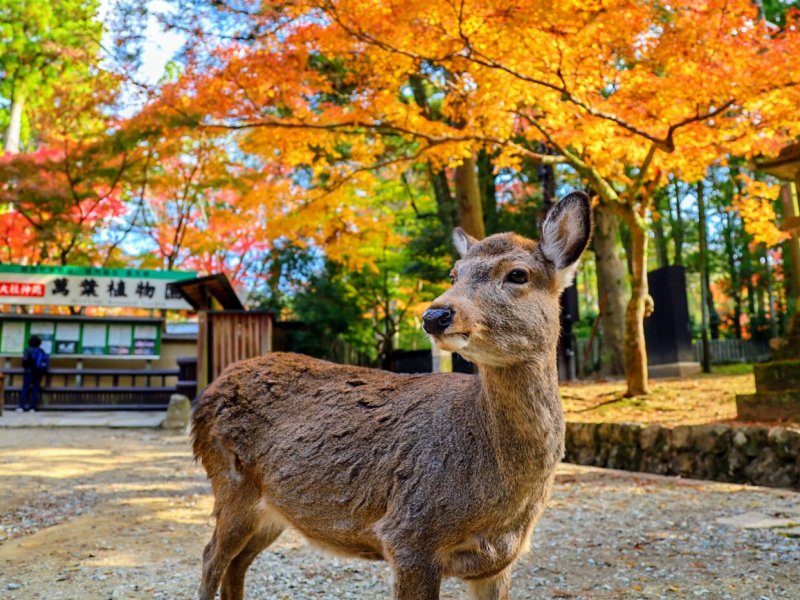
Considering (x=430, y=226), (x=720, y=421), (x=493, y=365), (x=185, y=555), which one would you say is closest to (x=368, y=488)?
(x=493, y=365)

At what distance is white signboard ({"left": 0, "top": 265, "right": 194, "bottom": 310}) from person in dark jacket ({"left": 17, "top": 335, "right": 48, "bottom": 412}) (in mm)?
1422

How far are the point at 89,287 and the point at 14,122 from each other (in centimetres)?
742

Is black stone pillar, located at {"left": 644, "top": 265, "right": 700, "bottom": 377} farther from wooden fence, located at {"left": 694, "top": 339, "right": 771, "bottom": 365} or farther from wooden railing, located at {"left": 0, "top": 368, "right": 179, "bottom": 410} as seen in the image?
wooden railing, located at {"left": 0, "top": 368, "right": 179, "bottom": 410}

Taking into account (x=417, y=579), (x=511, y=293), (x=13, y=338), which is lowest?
(x=417, y=579)

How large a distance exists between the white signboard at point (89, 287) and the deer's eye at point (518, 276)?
15.0m

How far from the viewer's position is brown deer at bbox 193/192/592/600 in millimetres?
2418

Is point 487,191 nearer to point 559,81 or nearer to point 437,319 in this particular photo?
point 559,81

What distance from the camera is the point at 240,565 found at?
337cm

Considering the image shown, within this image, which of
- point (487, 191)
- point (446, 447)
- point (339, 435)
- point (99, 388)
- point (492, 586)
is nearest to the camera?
point (446, 447)

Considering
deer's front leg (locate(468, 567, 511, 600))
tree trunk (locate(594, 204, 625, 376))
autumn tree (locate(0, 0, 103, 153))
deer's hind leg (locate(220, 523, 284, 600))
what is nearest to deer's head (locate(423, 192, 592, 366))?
deer's front leg (locate(468, 567, 511, 600))

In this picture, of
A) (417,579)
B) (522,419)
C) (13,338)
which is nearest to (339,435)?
(417,579)

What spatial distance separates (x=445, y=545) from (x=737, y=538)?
3.84 metres

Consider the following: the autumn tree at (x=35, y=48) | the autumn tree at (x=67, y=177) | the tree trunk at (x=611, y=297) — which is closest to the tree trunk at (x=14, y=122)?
the autumn tree at (x=35, y=48)

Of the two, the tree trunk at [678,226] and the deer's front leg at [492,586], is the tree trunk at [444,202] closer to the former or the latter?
the tree trunk at [678,226]
